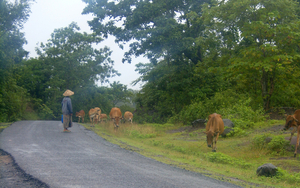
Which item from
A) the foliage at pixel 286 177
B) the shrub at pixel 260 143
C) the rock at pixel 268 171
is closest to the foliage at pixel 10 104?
the shrub at pixel 260 143

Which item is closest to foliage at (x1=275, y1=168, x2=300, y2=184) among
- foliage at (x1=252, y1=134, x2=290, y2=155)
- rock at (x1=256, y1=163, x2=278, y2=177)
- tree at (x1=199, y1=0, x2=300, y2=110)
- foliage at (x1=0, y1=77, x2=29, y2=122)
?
rock at (x1=256, y1=163, x2=278, y2=177)

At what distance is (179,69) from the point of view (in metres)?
28.8

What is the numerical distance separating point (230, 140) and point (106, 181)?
11.0 metres

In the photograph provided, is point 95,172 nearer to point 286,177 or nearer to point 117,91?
point 286,177

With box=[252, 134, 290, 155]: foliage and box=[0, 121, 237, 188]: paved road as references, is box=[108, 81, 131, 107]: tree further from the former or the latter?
box=[0, 121, 237, 188]: paved road

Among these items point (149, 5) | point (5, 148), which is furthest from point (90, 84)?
point (5, 148)

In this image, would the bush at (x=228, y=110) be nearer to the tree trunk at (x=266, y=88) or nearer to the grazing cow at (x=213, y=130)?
the tree trunk at (x=266, y=88)

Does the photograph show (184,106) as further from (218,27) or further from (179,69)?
(218,27)

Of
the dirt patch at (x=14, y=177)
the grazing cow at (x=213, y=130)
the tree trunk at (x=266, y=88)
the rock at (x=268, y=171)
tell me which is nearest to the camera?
the dirt patch at (x=14, y=177)

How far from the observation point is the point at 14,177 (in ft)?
19.7

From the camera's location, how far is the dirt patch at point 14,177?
5.42 meters

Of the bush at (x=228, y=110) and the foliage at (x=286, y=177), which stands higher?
the bush at (x=228, y=110)

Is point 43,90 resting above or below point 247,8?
below

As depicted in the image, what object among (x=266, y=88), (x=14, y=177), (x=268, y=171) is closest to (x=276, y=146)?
(x=268, y=171)
